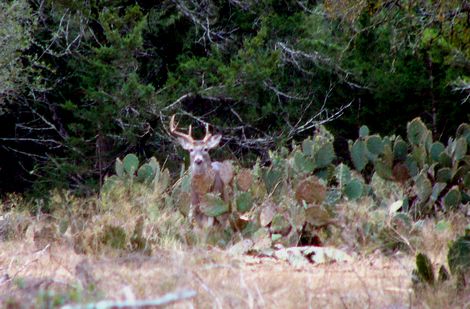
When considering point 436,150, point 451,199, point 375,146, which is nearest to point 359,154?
point 375,146

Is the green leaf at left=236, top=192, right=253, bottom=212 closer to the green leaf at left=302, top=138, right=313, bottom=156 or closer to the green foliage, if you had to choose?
the green leaf at left=302, top=138, right=313, bottom=156

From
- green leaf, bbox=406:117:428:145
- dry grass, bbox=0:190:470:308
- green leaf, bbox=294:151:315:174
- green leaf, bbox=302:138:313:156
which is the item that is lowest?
dry grass, bbox=0:190:470:308

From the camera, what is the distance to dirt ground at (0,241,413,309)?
498cm

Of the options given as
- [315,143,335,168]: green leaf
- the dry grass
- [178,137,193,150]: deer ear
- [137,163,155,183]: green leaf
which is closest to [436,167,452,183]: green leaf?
the dry grass

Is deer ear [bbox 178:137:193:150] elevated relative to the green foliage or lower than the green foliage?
lower

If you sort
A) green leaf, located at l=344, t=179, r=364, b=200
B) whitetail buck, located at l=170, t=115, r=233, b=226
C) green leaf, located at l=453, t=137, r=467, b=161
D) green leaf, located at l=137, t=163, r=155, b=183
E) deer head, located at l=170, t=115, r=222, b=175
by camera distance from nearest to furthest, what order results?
1. whitetail buck, located at l=170, t=115, r=233, b=226
2. green leaf, located at l=344, t=179, r=364, b=200
3. green leaf, located at l=453, t=137, r=467, b=161
4. deer head, located at l=170, t=115, r=222, b=175
5. green leaf, located at l=137, t=163, r=155, b=183

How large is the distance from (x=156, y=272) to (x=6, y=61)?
32.1 ft

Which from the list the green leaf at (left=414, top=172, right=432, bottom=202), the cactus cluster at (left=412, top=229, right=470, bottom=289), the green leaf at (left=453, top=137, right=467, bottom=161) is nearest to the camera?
the cactus cluster at (left=412, top=229, right=470, bottom=289)

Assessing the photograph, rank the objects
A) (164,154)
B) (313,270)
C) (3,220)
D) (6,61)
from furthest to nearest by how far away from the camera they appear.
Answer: (164,154)
(6,61)
(3,220)
(313,270)

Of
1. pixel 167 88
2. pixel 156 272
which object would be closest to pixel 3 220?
pixel 156 272

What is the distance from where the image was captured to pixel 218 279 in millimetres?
5812

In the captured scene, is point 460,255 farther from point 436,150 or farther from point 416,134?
point 416,134

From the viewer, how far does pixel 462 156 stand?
10.2m

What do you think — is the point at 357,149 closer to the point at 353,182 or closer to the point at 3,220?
the point at 353,182
